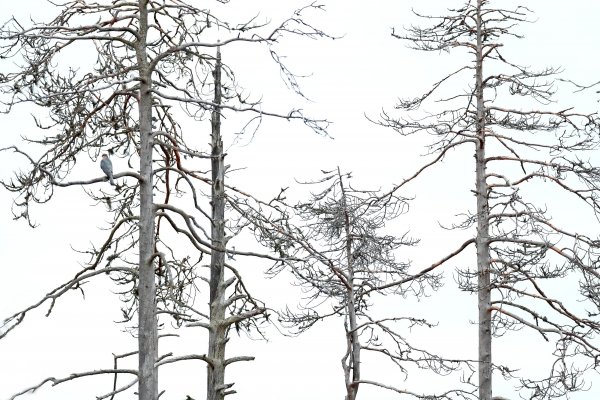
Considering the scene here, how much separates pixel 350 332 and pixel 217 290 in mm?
3561

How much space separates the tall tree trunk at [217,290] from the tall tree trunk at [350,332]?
301cm

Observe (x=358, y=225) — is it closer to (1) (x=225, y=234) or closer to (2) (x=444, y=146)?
(2) (x=444, y=146)

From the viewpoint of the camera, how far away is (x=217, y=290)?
19.6 metres

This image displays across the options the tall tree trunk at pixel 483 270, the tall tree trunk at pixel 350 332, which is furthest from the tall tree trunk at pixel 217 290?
the tall tree trunk at pixel 483 270

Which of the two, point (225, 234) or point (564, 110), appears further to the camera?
point (564, 110)

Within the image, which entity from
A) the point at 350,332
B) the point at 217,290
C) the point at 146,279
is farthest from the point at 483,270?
the point at 146,279

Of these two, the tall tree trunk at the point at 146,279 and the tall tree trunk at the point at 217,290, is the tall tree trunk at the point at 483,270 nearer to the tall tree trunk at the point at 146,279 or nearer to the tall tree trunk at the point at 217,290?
the tall tree trunk at the point at 217,290

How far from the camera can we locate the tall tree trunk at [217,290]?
19.2 meters

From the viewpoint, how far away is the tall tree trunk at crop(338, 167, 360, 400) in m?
21.8

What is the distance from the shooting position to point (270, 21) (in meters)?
15.4

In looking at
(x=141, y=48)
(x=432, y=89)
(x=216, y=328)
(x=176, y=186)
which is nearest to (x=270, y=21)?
(x=141, y=48)

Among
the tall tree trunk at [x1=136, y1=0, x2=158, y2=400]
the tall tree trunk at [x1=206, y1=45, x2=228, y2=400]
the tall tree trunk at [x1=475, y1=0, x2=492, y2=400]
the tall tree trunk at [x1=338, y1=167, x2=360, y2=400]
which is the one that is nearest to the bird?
the tall tree trunk at [x1=136, y1=0, x2=158, y2=400]

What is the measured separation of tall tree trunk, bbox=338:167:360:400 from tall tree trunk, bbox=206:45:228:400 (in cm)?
301

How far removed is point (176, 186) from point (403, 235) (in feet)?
19.1
